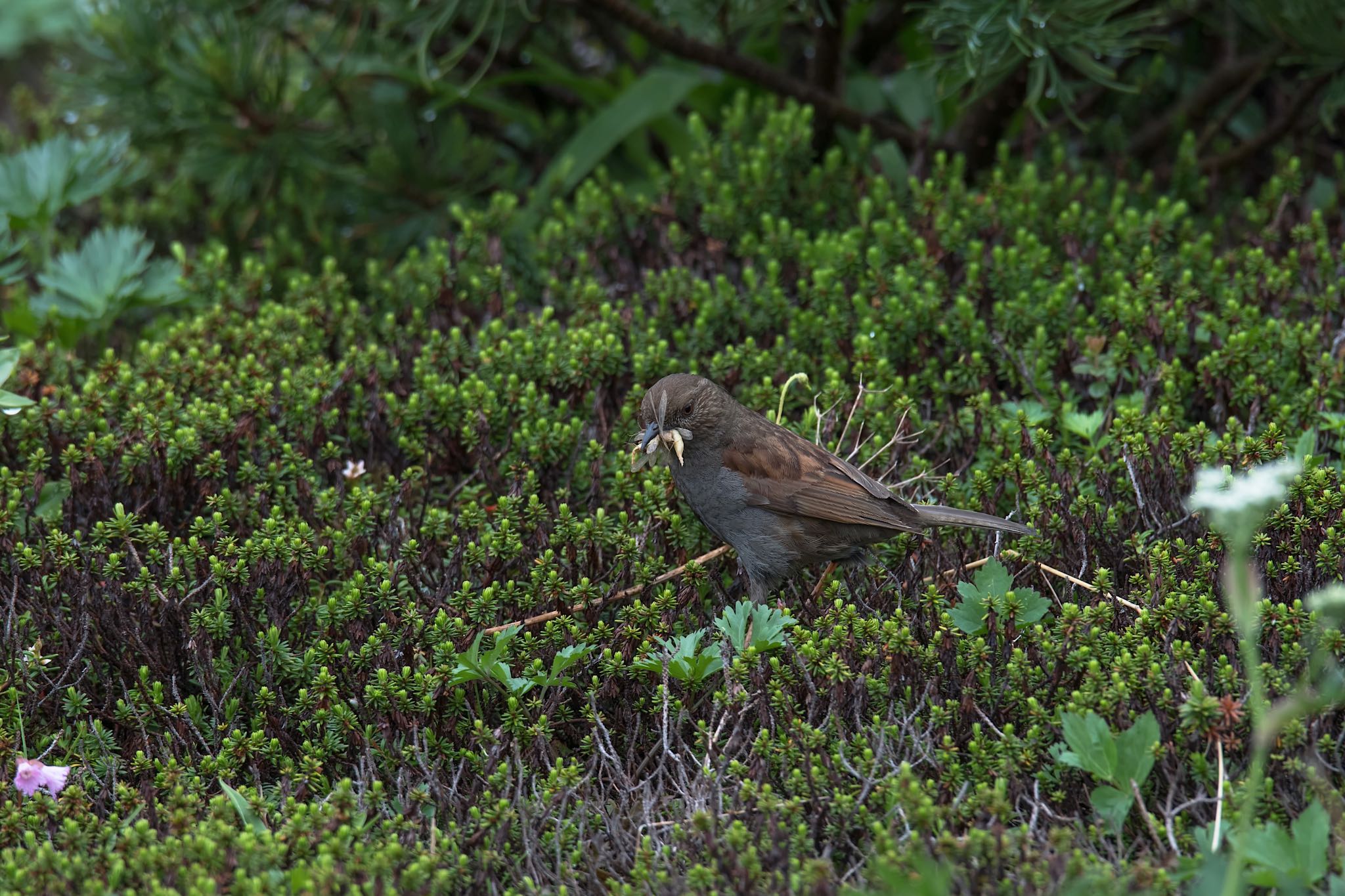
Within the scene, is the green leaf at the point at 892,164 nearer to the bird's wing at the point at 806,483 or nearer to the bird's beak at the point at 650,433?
the bird's wing at the point at 806,483

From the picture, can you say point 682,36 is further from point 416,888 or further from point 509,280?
point 416,888

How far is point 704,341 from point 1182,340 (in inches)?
68.0

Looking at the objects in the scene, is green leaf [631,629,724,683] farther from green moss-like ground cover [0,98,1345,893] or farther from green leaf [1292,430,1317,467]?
green leaf [1292,430,1317,467]

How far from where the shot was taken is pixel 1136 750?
2.97m

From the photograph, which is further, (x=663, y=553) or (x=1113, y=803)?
(x=663, y=553)

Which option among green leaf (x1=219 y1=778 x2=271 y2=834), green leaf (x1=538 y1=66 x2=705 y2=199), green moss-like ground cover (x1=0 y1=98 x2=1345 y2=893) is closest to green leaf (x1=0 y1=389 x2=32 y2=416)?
green moss-like ground cover (x1=0 y1=98 x2=1345 y2=893)

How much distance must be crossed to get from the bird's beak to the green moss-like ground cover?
22 cm

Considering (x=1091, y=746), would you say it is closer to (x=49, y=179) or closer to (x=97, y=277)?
(x=97, y=277)

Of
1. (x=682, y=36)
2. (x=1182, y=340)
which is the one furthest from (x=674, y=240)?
(x=1182, y=340)

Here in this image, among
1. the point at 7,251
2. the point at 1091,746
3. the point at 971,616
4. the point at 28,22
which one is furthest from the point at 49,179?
the point at 28,22

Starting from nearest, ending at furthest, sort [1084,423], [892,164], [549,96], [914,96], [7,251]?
[1084,423] < [7,251] < [892,164] < [914,96] < [549,96]

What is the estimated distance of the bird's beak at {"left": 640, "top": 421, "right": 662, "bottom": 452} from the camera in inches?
162

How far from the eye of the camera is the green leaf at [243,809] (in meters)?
3.08

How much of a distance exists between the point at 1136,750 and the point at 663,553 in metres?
1.67
